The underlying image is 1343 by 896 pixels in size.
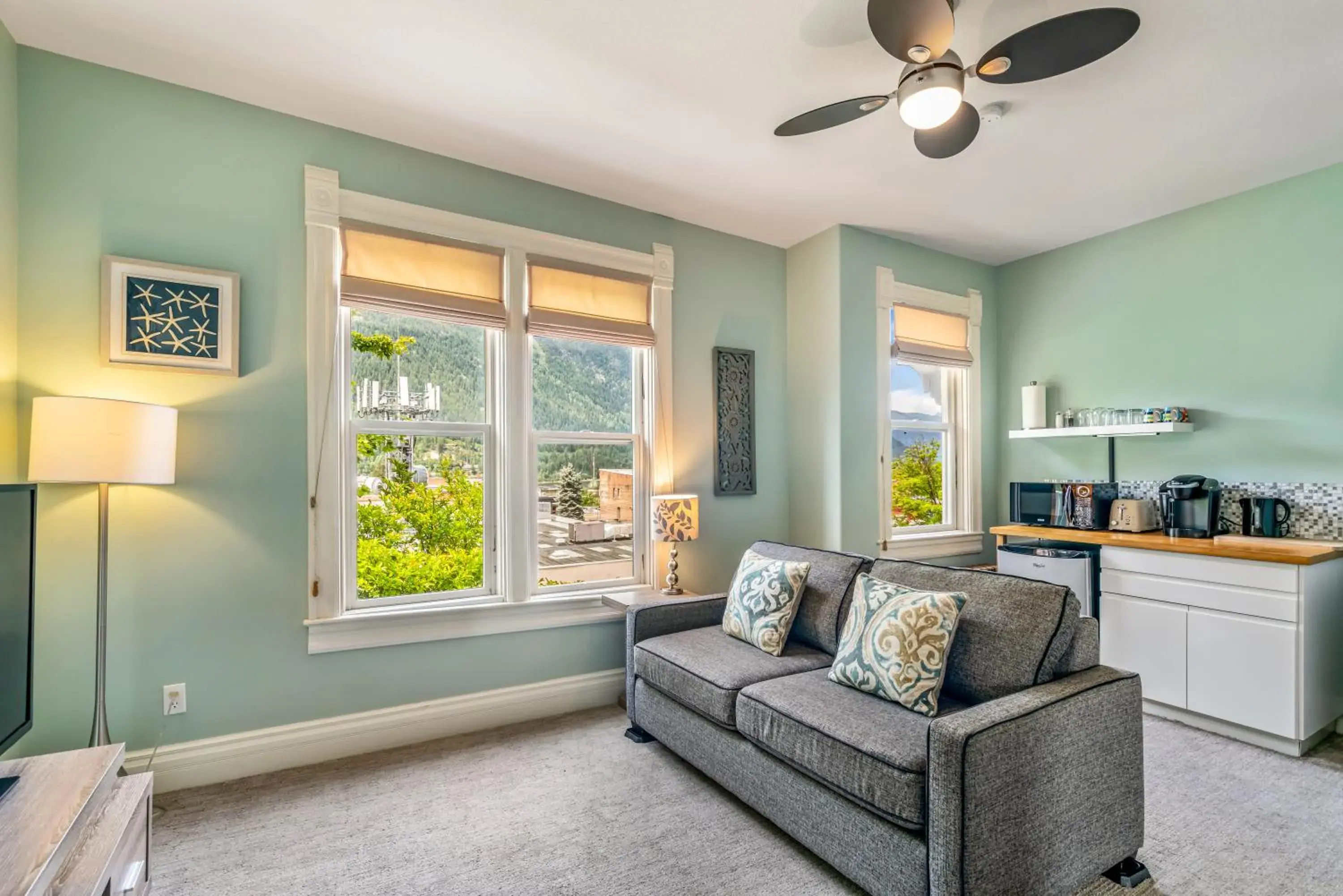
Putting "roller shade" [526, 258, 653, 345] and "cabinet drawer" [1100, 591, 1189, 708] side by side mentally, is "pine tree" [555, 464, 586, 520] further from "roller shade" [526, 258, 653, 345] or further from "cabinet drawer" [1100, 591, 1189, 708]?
"cabinet drawer" [1100, 591, 1189, 708]

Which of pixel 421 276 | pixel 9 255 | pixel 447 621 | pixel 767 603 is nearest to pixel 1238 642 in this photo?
pixel 767 603

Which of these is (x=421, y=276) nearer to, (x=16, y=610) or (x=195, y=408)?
(x=195, y=408)

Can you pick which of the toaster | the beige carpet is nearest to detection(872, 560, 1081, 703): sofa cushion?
the beige carpet

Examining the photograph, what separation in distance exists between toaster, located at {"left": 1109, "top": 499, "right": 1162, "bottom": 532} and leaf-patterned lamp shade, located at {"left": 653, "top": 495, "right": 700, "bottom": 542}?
8.02ft

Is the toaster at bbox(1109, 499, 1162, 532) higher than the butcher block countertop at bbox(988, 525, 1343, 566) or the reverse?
higher

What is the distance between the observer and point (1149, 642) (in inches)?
128

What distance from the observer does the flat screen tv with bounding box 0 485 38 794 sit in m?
1.57

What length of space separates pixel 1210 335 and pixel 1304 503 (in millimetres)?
997

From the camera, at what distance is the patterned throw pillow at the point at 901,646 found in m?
2.04

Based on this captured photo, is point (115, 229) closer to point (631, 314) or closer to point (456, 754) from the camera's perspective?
point (631, 314)

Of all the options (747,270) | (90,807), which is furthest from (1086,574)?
(90,807)

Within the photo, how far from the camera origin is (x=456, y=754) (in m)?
2.83

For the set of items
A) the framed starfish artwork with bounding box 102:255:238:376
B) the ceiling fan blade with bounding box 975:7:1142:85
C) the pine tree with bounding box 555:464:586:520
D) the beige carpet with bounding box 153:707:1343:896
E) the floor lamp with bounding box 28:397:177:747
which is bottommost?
the beige carpet with bounding box 153:707:1343:896

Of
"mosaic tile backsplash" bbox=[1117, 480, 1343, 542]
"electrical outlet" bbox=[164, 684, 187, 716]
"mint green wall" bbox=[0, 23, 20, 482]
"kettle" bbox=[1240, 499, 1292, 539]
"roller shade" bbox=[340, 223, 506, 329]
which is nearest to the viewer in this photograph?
"mint green wall" bbox=[0, 23, 20, 482]
